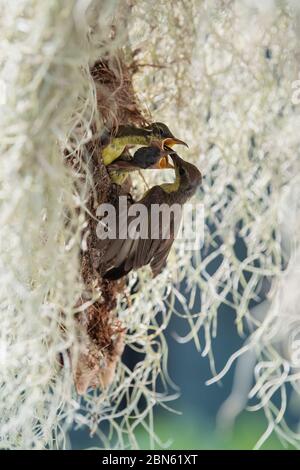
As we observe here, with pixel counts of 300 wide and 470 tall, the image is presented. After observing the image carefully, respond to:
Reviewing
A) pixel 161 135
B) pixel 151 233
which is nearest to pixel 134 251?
pixel 151 233

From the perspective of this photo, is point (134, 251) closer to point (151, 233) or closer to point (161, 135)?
point (151, 233)

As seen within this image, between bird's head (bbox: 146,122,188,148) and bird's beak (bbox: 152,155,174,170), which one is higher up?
bird's head (bbox: 146,122,188,148)

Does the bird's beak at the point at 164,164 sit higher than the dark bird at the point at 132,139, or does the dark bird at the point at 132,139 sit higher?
the dark bird at the point at 132,139

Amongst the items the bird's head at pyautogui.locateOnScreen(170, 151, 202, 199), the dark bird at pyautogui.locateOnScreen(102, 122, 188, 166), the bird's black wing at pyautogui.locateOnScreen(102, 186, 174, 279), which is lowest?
the bird's black wing at pyautogui.locateOnScreen(102, 186, 174, 279)

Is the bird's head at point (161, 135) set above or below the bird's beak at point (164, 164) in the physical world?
above

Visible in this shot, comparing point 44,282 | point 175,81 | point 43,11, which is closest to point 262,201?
point 175,81

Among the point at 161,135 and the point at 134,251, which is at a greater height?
the point at 161,135

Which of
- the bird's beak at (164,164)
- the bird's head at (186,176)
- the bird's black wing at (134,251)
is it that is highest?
the bird's beak at (164,164)
